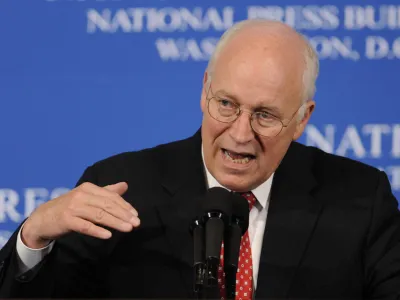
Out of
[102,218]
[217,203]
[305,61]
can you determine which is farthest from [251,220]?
[217,203]

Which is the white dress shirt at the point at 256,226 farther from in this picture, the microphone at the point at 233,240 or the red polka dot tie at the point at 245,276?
the microphone at the point at 233,240

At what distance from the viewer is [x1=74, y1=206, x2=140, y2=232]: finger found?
183cm

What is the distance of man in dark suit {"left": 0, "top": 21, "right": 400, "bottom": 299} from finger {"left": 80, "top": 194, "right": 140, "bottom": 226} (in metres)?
0.19

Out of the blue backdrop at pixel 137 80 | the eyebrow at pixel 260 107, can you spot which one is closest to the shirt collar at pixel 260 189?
the eyebrow at pixel 260 107

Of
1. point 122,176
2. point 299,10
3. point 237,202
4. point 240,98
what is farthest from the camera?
point 299,10

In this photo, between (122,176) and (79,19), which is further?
(79,19)

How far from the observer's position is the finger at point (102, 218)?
1.83 meters

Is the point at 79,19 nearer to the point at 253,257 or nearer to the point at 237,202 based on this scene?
the point at 253,257

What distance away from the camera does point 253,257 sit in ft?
7.27

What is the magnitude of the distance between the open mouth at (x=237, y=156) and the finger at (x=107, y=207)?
417 mm

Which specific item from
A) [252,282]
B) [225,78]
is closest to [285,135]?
[225,78]

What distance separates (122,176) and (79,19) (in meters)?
0.75

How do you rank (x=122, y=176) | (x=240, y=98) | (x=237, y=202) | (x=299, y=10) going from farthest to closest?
(x=299, y=10) < (x=122, y=176) < (x=240, y=98) < (x=237, y=202)

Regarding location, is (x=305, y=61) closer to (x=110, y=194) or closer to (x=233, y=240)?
(x=110, y=194)
